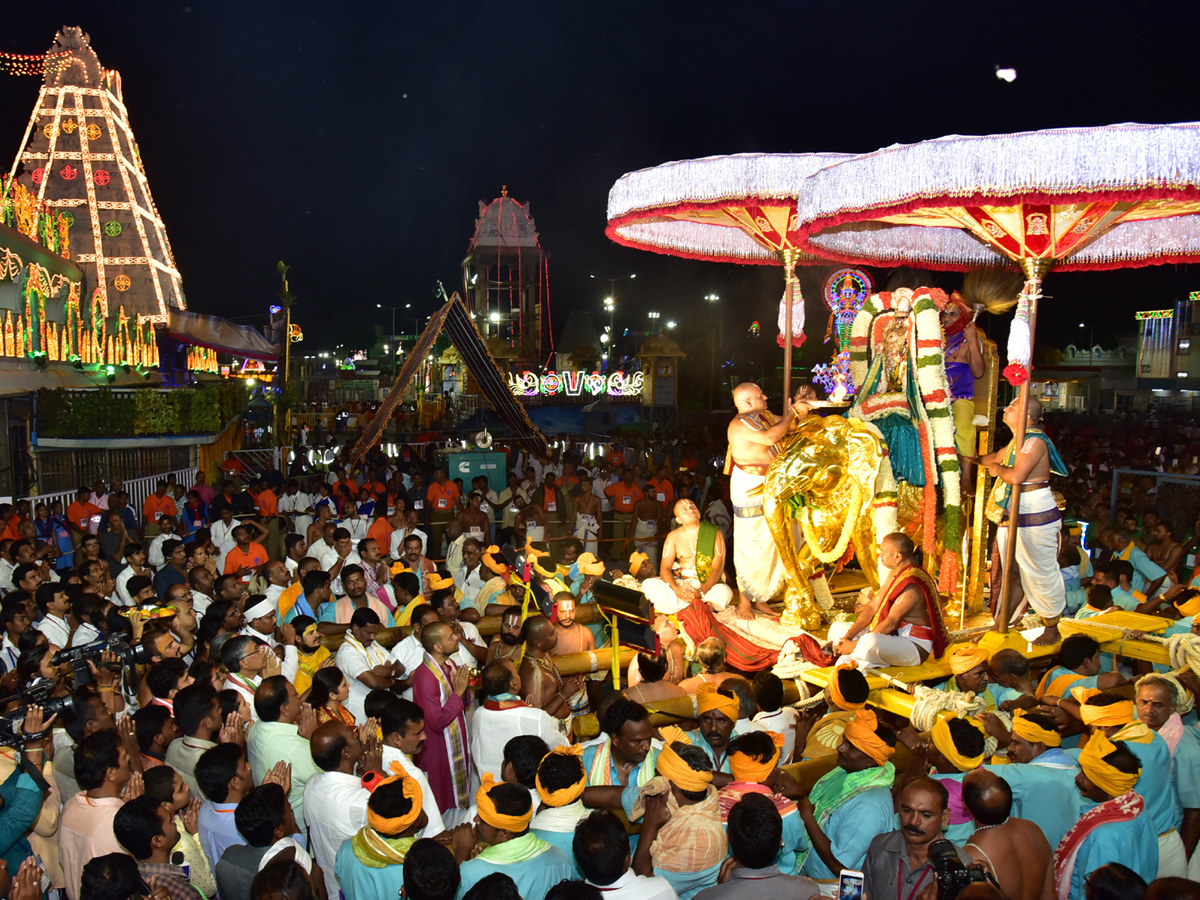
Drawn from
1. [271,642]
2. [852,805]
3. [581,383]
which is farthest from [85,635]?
[581,383]

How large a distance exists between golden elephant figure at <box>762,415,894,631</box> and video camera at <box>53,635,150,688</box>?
4.57m

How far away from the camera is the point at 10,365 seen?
687 inches

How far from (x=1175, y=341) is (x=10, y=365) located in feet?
148

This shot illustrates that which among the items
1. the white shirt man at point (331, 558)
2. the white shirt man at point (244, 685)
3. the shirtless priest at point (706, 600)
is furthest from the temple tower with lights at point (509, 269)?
the white shirt man at point (244, 685)

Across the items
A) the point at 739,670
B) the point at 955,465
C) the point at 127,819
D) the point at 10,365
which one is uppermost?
the point at 10,365

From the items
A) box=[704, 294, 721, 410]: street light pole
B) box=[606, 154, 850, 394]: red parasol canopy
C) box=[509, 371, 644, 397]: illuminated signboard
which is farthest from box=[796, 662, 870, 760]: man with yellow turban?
box=[704, 294, 721, 410]: street light pole

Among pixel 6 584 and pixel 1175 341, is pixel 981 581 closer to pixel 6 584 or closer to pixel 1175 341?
pixel 6 584

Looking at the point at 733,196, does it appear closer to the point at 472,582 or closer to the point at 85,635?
the point at 472,582

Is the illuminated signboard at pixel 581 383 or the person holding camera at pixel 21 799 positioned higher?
the illuminated signboard at pixel 581 383

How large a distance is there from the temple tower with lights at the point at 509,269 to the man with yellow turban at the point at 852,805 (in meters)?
38.1

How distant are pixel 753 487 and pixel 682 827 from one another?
3692 millimetres

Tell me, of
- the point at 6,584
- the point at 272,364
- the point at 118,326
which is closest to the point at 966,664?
the point at 6,584

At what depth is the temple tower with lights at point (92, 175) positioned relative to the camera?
86.4 feet

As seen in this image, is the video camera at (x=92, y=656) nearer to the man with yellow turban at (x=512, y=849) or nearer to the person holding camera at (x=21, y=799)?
the person holding camera at (x=21, y=799)
